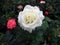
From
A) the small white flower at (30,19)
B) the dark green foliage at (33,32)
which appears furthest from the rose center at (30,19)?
the dark green foliage at (33,32)

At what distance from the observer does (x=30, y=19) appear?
4.39ft

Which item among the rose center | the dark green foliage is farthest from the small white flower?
the dark green foliage

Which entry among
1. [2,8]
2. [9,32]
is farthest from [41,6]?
[9,32]

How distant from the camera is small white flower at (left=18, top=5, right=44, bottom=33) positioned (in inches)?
51.5

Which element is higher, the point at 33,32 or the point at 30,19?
the point at 30,19

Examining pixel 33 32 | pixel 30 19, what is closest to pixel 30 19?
pixel 30 19

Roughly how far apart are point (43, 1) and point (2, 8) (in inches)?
15.2

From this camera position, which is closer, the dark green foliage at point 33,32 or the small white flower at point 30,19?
the small white flower at point 30,19

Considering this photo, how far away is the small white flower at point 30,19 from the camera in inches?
51.5

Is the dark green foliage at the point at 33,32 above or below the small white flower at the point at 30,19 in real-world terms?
below

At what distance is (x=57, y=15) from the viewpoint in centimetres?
197

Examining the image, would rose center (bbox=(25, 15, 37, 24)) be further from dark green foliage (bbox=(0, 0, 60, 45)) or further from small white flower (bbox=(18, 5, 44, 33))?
dark green foliage (bbox=(0, 0, 60, 45))

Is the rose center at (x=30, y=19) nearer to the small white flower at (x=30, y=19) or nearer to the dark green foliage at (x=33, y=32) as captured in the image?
the small white flower at (x=30, y=19)

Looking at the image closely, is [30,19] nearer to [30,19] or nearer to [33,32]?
[30,19]
